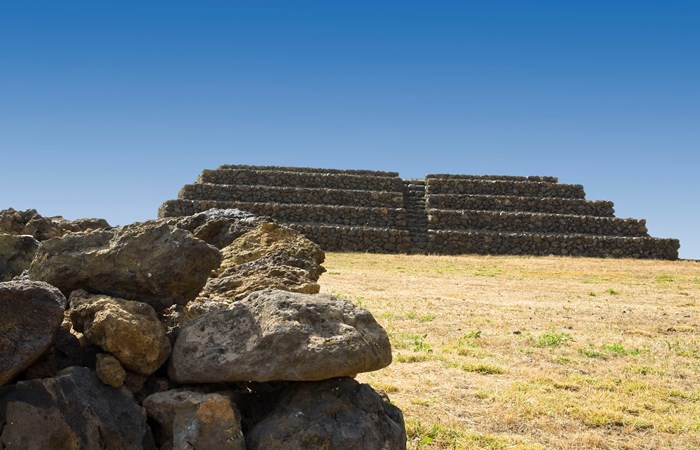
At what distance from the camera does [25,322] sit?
4.55 meters

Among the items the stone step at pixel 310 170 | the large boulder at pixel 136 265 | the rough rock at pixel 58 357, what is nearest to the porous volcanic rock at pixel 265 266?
the large boulder at pixel 136 265

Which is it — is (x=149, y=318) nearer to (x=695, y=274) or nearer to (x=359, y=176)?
(x=695, y=274)

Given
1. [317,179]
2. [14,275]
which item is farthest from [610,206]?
[14,275]

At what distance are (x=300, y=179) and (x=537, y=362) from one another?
99.4ft

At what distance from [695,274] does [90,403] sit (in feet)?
89.3

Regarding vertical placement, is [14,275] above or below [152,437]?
above

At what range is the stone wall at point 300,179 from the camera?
39.1m

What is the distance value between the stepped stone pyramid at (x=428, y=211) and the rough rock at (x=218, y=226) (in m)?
25.0

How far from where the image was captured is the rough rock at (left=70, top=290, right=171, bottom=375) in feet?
15.8

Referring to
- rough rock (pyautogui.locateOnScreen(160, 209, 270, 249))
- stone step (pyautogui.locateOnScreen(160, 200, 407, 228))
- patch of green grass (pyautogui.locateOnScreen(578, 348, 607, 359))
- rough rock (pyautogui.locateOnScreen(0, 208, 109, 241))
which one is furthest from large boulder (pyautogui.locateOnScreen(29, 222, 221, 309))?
stone step (pyautogui.locateOnScreen(160, 200, 407, 228))

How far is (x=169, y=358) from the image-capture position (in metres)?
5.20

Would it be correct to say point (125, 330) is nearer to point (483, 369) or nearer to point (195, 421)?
point (195, 421)

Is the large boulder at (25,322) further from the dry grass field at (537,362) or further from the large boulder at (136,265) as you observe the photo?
the dry grass field at (537,362)

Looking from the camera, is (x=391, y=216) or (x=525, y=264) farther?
(x=391, y=216)
